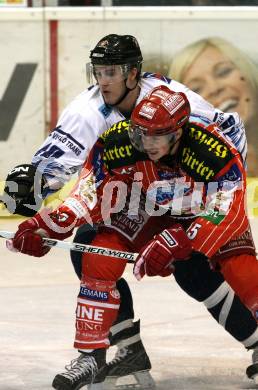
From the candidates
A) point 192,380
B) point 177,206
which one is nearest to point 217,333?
point 192,380

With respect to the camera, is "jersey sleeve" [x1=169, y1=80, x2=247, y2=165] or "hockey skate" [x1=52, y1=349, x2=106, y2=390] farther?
"jersey sleeve" [x1=169, y1=80, x2=247, y2=165]

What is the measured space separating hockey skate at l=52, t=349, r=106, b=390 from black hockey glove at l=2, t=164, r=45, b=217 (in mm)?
686

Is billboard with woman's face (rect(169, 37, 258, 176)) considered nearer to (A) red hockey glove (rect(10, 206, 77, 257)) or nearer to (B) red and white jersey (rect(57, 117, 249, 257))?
(B) red and white jersey (rect(57, 117, 249, 257))

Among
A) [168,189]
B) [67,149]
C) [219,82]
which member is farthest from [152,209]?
[219,82]

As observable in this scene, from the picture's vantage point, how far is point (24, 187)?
4371 mm

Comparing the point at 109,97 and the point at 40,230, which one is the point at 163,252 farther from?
the point at 109,97

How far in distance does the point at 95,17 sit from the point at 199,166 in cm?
376

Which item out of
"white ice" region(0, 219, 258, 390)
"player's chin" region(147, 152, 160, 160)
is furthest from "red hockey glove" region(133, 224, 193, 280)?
"white ice" region(0, 219, 258, 390)

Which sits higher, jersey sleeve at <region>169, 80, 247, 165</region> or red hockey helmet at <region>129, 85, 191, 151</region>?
red hockey helmet at <region>129, 85, 191, 151</region>

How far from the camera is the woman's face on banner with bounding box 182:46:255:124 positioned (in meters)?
7.62

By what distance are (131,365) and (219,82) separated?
11.8ft

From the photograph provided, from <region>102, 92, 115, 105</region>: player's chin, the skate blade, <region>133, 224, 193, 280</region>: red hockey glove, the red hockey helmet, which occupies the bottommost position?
the skate blade

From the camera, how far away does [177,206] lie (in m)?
4.11

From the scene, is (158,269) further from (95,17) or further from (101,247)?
(95,17)
